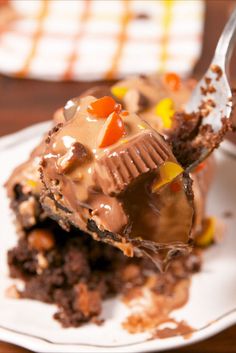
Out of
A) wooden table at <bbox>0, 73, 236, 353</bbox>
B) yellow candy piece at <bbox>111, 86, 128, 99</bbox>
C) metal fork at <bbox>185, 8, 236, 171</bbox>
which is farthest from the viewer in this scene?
wooden table at <bbox>0, 73, 236, 353</bbox>

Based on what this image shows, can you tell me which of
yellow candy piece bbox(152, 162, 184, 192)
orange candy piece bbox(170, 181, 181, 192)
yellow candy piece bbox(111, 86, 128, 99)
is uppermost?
yellow candy piece bbox(111, 86, 128, 99)

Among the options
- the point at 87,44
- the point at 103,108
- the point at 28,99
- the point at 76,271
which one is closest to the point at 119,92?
the point at 103,108

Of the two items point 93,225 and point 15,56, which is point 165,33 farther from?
point 93,225

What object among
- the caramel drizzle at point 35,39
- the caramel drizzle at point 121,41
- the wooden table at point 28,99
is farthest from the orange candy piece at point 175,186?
A: the caramel drizzle at point 35,39

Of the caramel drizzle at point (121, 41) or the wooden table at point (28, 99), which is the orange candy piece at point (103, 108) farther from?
the caramel drizzle at point (121, 41)

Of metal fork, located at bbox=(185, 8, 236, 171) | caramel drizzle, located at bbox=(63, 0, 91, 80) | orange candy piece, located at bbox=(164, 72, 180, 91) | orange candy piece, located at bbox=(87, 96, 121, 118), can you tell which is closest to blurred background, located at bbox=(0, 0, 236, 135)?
caramel drizzle, located at bbox=(63, 0, 91, 80)

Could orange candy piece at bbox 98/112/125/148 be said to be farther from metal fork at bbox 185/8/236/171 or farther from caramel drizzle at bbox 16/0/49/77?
caramel drizzle at bbox 16/0/49/77

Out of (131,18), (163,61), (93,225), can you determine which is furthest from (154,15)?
(93,225)
